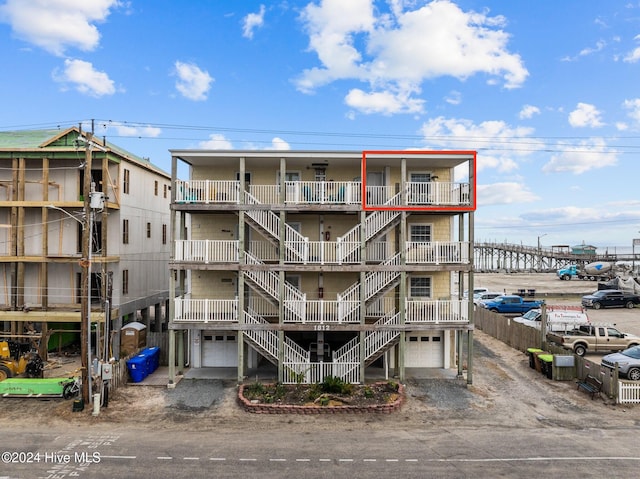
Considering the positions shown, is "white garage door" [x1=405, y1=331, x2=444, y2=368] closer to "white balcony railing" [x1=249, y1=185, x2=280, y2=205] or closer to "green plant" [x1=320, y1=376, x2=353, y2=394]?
"green plant" [x1=320, y1=376, x2=353, y2=394]

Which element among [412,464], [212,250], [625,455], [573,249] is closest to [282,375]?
[212,250]

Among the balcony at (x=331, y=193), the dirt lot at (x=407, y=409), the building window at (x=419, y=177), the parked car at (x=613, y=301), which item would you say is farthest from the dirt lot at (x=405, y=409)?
the parked car at (x=613, y=301)

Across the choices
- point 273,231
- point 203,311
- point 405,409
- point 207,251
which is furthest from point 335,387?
point 207,251

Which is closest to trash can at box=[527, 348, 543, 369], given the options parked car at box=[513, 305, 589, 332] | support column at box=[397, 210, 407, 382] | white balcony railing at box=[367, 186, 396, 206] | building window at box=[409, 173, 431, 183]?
parked car at box=[513, 305, 589, 332]

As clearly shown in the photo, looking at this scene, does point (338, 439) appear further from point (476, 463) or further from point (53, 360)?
point (53, 360)

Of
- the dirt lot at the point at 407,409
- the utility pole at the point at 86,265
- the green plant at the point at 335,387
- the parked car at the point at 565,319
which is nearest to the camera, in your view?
the dirt lot at the point at 407,409

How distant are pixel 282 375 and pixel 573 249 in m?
80.8

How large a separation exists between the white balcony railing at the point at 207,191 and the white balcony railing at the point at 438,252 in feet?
29.0

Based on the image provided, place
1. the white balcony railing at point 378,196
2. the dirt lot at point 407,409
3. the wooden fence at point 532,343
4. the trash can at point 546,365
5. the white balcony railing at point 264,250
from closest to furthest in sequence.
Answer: the dirt lot at point 407,409
the wooden fence at point 532,343
the white balcony railing at point 378,196
the trash can at point 546,365
the white balcony railing at point 264,250

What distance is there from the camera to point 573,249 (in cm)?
8106

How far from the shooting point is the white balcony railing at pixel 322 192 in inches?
764

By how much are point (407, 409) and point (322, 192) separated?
9993mm

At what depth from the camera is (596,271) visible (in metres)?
66.4

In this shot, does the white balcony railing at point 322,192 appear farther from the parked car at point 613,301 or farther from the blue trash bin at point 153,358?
the parked car at point 613,301
